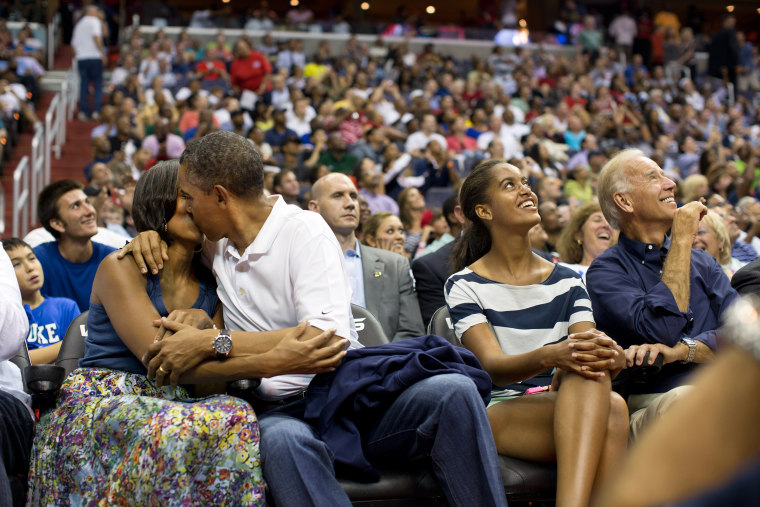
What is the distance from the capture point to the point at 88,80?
37.6 feet

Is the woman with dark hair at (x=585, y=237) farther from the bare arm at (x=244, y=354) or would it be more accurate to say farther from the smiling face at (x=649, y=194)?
the bare arm at (x=244, y=354)

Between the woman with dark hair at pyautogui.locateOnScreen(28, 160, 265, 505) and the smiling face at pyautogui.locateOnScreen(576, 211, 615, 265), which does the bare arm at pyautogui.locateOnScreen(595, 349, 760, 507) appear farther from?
the smiling face at pyautogui.locateOnScreen(576, 211, 615, 265)

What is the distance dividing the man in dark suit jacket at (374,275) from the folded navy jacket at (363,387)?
1.66m

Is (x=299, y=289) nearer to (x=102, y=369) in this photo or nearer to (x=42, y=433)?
(x=102, y=369)

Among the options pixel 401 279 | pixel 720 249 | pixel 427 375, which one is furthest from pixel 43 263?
pixel 720 249

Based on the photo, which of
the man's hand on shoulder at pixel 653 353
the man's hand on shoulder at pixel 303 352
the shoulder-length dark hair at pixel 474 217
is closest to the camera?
the man's hand on shoulder at pixel 303 352

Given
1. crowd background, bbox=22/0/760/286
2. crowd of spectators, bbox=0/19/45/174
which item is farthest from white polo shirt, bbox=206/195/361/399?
crowd of spectators, bbox=0/19/45/174

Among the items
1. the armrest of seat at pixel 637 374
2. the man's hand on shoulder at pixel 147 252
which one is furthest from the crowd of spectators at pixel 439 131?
the man's hand on shoulder at pixel 147 252

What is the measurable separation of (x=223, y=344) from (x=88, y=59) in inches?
393

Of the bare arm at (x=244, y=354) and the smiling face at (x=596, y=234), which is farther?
the smiling face at (x=596, y=234)

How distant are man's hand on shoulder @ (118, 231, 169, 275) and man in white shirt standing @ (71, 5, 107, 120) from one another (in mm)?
9426

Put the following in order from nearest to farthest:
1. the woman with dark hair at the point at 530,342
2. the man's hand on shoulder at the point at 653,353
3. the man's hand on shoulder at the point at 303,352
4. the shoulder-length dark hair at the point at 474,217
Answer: the man's hand on shoulder at the point at 303,352, the woman with dark hair at the point at 530,342, the man's hand on shoulder at the point at 653,353, the shoulder-length dark hair at the point at 474,217

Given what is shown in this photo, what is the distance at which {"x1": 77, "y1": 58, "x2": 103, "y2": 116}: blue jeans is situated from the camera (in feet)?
37.2

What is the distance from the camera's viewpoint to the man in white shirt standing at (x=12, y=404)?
253 centimetres
